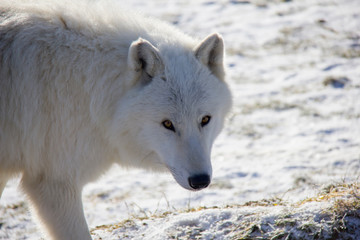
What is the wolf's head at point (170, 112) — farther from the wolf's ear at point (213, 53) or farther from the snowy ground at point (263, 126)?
the snowy ground at point (263, 126)

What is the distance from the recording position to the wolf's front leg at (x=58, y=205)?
378 centimetres

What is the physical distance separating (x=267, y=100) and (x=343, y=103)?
134 cm

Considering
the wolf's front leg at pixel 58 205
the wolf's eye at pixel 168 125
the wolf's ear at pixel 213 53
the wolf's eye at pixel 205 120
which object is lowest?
the wolf's front leg at pixel 58 205

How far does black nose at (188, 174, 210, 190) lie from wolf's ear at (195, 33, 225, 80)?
105cm

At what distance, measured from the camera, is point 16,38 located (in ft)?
12.2

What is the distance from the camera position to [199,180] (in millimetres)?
3709

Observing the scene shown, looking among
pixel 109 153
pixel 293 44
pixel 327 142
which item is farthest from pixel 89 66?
pixel 293 44

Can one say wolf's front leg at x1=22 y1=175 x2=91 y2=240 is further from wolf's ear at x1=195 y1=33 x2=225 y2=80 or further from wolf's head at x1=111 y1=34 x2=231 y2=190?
wolf's ear at x1=195 y1=33 x2=225 y2=80

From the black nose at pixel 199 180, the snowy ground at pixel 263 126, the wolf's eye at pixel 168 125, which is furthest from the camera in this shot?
the snowy ground at pixel 263 126

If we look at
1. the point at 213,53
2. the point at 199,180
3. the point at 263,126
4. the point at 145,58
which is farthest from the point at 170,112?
the point at 263,126

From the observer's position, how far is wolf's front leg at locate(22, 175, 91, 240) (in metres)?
3.78

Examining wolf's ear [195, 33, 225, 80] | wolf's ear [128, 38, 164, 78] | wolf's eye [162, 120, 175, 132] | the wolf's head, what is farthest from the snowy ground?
wolf's ear [128, 38, 164, 78]

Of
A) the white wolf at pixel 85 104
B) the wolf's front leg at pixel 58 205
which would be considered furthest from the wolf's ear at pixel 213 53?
the wolf's front leg at pixel 58 205

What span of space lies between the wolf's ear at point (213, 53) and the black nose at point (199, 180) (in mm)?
1052
